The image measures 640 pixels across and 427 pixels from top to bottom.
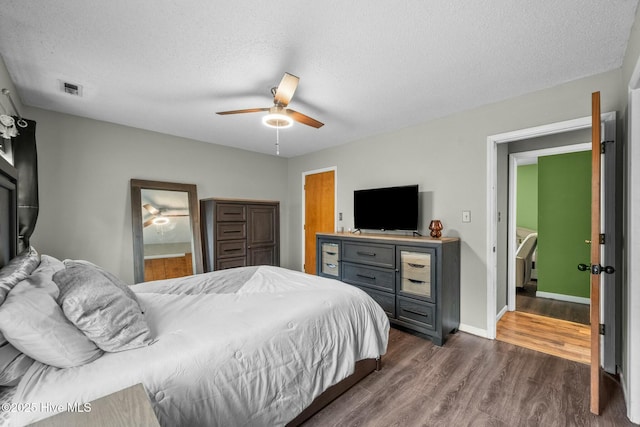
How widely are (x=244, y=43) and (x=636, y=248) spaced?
2795 millimetres

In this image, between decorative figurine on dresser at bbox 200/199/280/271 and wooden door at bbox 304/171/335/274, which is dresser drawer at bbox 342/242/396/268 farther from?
decorative figurine on dresser at bbox 200/199/280/271

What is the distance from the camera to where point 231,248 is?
13.0ft

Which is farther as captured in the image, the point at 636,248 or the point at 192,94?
the point at 192,94

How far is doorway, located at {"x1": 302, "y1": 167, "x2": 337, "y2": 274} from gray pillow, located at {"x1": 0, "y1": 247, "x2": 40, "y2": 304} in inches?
140

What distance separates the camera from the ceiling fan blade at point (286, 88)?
1944 mm

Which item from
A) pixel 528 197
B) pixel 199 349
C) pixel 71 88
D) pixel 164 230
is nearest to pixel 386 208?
pixel 199 349

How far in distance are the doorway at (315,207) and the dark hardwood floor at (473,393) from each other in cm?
248

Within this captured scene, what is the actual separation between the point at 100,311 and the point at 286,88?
1.77m

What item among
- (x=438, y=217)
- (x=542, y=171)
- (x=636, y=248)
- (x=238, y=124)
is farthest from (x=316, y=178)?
(x=636, y=248)

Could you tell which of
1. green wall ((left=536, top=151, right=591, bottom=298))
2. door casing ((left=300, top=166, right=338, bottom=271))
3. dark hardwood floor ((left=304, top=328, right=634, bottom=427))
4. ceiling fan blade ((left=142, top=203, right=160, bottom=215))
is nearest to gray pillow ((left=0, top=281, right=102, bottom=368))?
dark hardwood floor ((left=304, top=328, right=634, bottom=427))

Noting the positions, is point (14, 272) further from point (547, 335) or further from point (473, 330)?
point (547, 335)

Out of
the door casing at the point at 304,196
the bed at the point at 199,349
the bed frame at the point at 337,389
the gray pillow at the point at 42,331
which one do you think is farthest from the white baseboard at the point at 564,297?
the gray pillow at the point at 42,331

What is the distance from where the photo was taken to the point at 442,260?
268 centimetres

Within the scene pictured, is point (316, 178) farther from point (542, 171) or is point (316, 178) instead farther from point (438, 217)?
point (542, 171)
